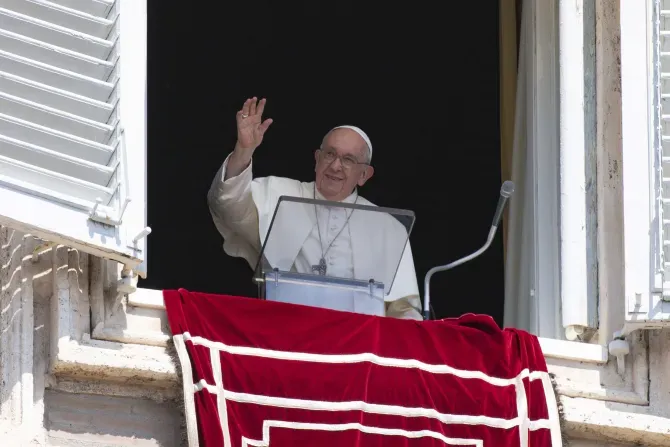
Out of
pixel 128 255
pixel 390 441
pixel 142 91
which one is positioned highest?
pixel 142 91

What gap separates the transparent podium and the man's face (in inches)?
15.0

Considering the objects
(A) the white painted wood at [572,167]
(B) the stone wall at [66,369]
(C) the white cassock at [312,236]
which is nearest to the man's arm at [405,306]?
(C) the white cassock at [312,236]

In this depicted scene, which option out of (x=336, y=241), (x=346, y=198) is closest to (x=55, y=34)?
(x=336, y=241)

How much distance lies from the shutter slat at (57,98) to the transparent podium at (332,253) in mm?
740

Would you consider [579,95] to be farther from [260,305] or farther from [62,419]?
[62,419]

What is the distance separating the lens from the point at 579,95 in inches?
295

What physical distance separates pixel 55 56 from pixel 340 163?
165 cm

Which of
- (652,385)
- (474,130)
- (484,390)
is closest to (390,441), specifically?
(484,390)

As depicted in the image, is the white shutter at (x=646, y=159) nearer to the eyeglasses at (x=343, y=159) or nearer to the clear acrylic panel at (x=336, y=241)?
the clear acrylic panel at (x=336, y=241)

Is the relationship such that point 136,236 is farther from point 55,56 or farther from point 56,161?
point 55,56

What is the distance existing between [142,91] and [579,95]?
1.56 metres

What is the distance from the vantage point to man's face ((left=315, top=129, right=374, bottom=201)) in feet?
26.1

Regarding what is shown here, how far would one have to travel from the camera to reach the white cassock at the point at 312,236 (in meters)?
7.32

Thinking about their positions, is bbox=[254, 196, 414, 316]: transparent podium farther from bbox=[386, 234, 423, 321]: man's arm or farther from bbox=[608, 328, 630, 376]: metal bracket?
bbox=[608, 328, 630, 376]: metal bracket
